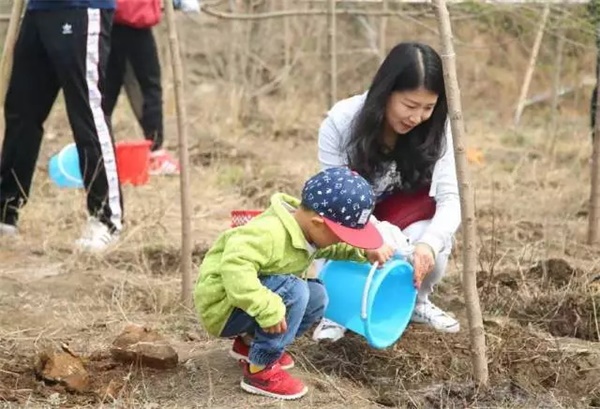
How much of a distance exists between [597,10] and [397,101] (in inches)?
69.2

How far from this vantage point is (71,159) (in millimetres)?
5250

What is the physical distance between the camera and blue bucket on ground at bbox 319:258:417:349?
2.78 m

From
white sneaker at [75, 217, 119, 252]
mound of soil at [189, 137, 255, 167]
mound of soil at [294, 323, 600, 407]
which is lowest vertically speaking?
mound of soil at [189, 137, 255, 167]

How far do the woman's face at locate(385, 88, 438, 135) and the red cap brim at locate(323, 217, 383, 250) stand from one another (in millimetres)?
502

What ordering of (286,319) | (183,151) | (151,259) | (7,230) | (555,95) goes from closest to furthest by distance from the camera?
(286,319) < (183,151) < (151,259) < (7,230) < (555,95)

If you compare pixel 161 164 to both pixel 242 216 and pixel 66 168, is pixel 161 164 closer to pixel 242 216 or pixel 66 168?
pixel 66 168

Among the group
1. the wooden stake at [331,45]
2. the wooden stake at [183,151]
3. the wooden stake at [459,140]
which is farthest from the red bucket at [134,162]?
the wooden stake at [459,140]

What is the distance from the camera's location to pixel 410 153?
3.13 m

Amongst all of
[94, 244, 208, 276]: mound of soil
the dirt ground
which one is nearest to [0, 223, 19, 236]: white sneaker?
the dirt ground

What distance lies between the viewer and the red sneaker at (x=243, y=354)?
2760mm

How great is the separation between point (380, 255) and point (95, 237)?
66.7 inches

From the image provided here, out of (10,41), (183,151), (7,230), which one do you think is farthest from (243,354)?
(7,230)

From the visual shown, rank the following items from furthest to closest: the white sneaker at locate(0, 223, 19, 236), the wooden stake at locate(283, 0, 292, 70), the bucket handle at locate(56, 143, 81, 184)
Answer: the wooden stake at locate(283, 0, 292, 70) < the bucket handle at locate(56, 143, 81, 184) < the white sneaker at locate(0, 223, 19, 236)

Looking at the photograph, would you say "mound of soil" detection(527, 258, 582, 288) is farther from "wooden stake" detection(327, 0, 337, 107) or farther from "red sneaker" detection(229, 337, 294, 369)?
"wooden stake" detection(327, 0, 337, 107)
